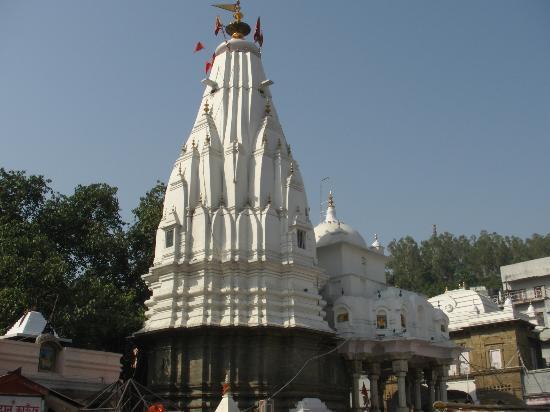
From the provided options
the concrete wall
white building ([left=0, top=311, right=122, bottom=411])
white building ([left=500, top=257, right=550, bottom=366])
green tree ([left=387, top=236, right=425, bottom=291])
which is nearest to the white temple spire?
the concrete wall

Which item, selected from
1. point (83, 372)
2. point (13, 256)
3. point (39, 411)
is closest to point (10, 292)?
point (13, 256)

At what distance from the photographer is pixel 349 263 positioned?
31.1m

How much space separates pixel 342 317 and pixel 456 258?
2444 inches

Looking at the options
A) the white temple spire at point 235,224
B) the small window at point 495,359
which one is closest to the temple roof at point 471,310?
the small window at point 495,359

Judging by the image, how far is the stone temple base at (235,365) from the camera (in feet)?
79.0

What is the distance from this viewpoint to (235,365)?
80.1 ft

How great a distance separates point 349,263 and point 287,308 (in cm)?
625

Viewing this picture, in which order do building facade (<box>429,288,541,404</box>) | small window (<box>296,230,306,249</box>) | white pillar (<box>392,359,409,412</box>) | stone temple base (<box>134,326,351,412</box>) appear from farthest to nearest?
1. building facade (<box>429,288,541,404</box>)
2. white pillar (<box>392,359,409,412</box>)
3. small window (<box>296,230,306,249</box>)
4. stone temple base (<box>134,326,351,412</box>)

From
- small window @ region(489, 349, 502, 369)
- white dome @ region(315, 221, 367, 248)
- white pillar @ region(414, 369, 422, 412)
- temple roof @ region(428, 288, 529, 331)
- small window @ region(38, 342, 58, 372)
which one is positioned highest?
white dome @ region(315, 221, 367, 248)

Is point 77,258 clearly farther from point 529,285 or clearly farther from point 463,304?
point 529,285

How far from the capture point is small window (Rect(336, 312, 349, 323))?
28531 mm

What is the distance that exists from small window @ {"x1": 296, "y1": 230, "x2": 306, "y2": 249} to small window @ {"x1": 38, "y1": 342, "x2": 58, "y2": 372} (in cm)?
1071

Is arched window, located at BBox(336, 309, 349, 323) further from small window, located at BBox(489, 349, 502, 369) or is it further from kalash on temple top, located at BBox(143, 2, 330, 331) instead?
small window, located at BBox(489, 349, 502, 369)

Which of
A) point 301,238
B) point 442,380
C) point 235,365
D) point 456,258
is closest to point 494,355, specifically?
point 442,380
